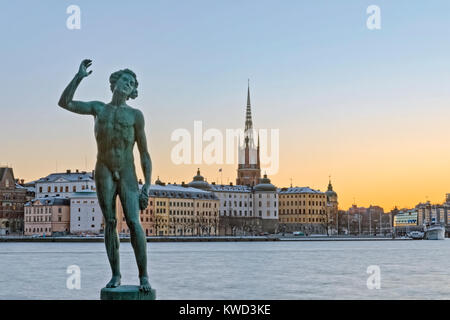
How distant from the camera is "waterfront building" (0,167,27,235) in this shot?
15062cm

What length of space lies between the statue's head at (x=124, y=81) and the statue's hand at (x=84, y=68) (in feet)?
1.09

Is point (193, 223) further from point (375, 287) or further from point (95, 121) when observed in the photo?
point (95, 121)

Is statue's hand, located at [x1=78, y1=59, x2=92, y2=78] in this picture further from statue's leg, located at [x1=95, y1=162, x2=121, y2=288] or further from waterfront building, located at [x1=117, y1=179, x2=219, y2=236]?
waterfront building, located at [x1=117, y1=179, x2=219, y2=236]

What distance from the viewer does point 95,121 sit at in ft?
29.7

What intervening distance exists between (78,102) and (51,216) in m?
136

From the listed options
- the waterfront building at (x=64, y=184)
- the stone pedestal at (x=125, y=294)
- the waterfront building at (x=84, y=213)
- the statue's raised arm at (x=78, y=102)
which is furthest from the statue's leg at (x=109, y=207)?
the waterfront building at (x=64, y=184)

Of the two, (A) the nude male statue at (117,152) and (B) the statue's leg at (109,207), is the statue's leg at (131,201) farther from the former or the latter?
(B) the statue's leg at (109,207)

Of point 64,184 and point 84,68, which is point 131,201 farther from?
point 64,184

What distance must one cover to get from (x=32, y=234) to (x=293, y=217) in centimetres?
6391

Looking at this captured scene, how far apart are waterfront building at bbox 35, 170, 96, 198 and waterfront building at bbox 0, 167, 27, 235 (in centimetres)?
374

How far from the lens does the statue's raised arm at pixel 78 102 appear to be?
8781 mm


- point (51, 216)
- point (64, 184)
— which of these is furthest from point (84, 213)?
point (64, 184)

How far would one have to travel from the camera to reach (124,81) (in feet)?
30.0

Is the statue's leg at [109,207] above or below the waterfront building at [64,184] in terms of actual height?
below
